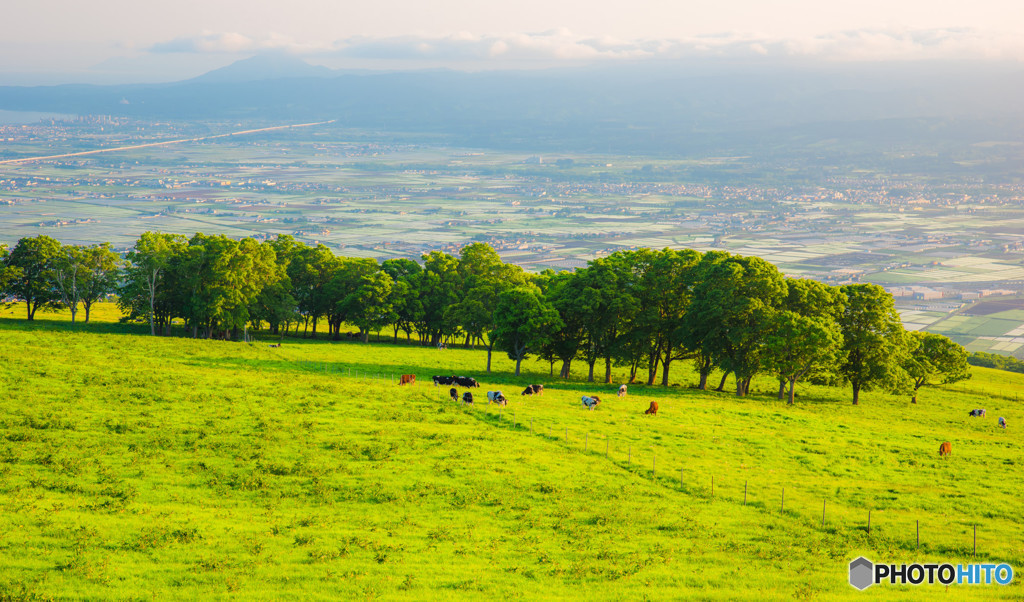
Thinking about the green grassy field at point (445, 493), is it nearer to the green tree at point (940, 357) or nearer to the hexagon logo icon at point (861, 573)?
the hexagon logo icon at point (861, 573)

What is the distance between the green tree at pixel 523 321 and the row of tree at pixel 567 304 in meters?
0.11

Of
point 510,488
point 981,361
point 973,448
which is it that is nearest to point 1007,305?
point 981,361

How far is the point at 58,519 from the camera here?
2011 cm

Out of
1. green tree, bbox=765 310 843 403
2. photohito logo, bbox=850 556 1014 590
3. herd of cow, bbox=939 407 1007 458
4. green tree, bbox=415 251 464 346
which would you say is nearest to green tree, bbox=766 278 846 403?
green tree, bbox=765 310 843 403

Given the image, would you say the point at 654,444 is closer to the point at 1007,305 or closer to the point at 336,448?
the point at 336,448

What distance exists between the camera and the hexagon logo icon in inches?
738

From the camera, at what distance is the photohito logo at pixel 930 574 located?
19219 mm

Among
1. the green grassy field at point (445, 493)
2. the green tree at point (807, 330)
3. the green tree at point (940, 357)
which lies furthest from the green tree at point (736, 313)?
the green tree at point (940, 357)

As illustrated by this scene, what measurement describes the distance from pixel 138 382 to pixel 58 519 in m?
17.2

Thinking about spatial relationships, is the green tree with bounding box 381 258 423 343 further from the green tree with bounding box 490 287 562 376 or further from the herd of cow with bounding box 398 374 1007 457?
the herd of cow with bounding box 398 374 1007 457

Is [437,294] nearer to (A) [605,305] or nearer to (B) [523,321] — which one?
(B) [523,321]

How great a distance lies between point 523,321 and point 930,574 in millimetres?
34506

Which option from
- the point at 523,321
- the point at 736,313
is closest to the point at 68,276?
the point at 523,321

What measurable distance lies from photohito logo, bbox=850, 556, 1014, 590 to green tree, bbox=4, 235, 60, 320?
234 ft
